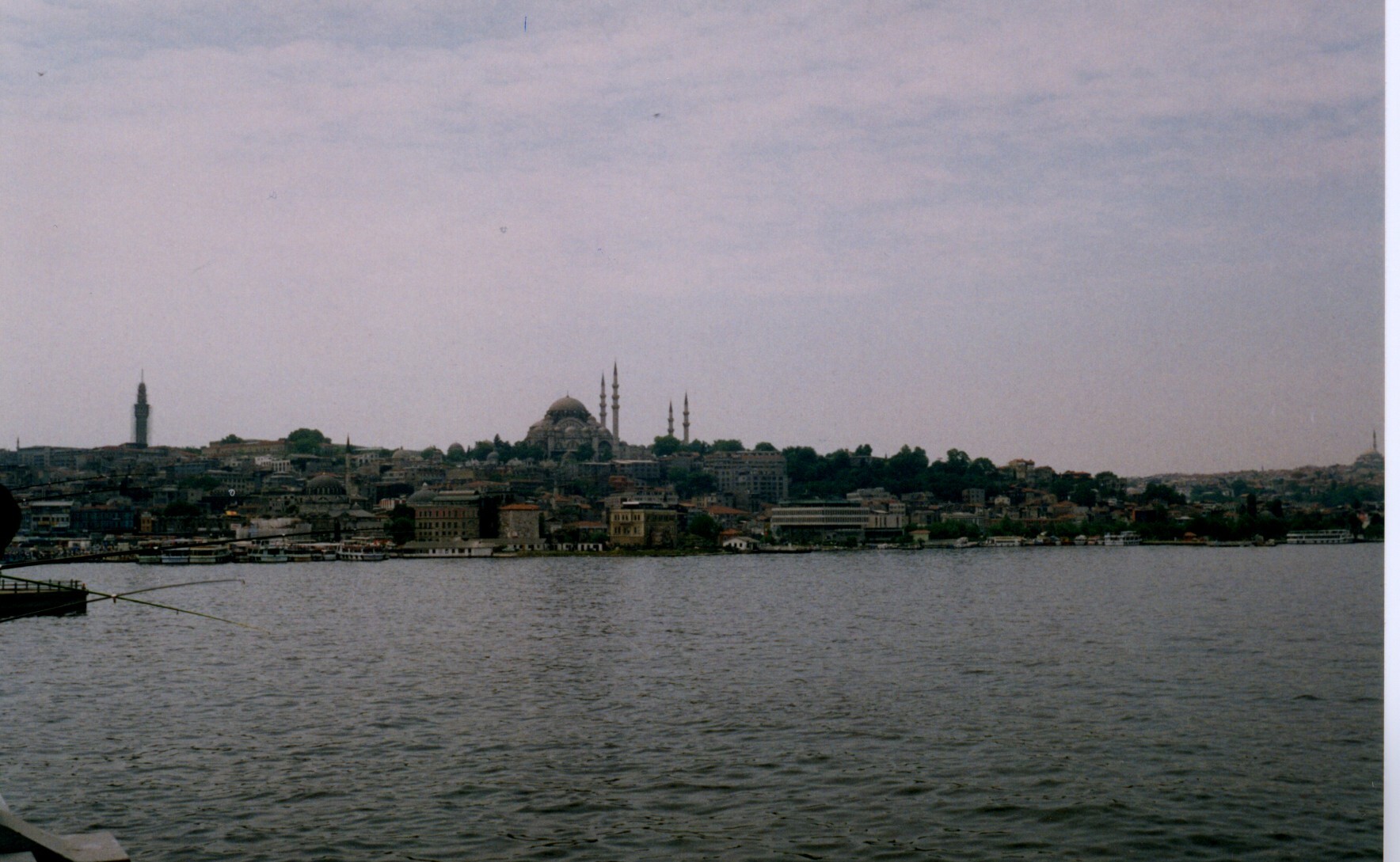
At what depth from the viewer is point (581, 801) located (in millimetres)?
5160

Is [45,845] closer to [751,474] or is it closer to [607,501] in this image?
[607,501]

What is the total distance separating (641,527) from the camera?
4450cm

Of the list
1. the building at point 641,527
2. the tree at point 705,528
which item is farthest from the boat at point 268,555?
the tree at point 705,528

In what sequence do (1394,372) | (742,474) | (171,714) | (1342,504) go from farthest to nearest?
(742,474), (1342,504), (171,714), (1394,372)

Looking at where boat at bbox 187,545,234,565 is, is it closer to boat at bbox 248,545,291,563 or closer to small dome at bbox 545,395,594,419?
boat at bbox 248,545,291,563

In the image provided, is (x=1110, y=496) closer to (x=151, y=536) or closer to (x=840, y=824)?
(x=151, y=536)

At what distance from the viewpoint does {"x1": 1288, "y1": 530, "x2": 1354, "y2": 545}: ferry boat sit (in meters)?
34.9

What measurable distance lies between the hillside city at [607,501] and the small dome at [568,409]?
15.7ft

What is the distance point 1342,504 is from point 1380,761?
23857 mm

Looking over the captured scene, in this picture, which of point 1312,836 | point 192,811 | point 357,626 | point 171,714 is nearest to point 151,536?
point 357,626

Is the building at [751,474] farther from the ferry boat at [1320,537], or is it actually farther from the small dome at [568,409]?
the ferry boat at [1320,537]

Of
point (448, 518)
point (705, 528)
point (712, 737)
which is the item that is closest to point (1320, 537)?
point (705, 528)

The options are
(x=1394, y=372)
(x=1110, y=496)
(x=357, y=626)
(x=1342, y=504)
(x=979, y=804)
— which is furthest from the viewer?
(x=1110, y=496)

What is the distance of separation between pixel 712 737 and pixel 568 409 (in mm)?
63495
